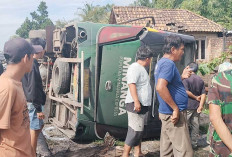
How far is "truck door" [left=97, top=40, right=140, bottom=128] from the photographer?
4641mm

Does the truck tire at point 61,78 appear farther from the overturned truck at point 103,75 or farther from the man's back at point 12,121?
the man's back at point 12,121

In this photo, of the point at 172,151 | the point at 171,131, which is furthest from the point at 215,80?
the point at 172,151

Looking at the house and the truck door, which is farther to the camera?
the house

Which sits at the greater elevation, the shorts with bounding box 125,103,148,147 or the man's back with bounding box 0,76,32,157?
the man's back with bounding box 0,76,32,157

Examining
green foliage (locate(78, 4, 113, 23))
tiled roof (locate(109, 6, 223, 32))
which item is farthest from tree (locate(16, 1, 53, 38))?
tiled roof (locate(109, 6, 223, 32))

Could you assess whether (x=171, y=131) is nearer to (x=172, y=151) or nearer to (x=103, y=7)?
(x=172, y=151)

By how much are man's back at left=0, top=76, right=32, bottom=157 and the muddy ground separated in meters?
2.44

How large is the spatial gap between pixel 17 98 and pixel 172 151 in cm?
228

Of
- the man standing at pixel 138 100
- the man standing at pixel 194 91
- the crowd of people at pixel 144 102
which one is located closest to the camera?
the crowd of people at pixel 144 102

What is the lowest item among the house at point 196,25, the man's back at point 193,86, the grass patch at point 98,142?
the grass patch at point 98,142

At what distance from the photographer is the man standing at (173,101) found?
321 cm

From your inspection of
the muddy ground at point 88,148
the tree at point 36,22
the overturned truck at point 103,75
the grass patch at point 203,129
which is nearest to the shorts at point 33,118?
the muddy ground at point 88,148

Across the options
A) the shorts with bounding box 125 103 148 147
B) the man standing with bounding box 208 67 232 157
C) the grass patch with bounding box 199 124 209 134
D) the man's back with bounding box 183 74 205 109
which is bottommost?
the grass patch with bounding box 199 124 209 134

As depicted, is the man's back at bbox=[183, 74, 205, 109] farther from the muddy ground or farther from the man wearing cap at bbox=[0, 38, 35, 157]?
the man wearing cap at bbox=[0, 38, 35, 157]
